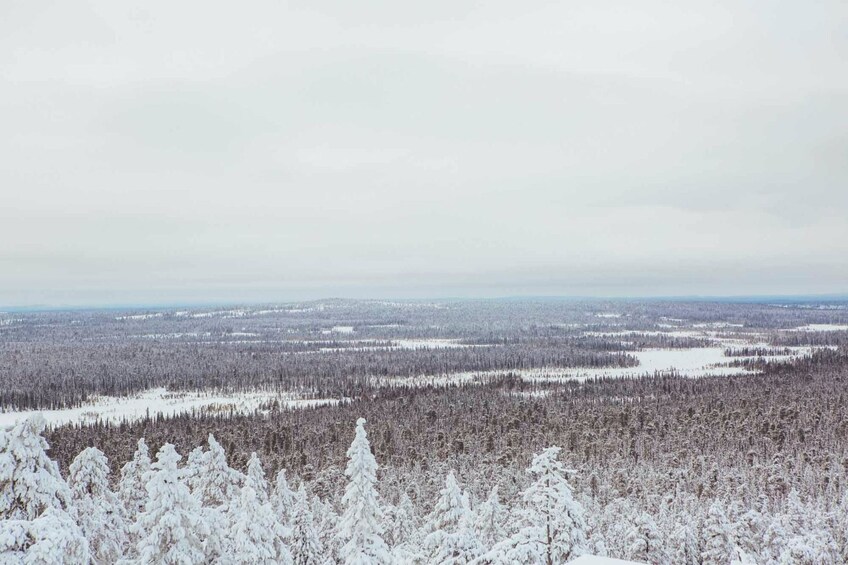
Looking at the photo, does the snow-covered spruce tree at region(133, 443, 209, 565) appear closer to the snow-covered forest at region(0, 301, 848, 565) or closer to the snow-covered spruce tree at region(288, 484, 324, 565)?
the snow-covered forest at region(0, 301, 848, 565)

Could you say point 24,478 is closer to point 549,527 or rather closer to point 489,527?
point 549,527

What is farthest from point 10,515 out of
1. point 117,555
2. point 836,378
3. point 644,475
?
point 836,378

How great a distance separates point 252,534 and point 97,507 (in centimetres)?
715

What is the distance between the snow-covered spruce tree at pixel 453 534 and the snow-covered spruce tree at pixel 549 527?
250cm

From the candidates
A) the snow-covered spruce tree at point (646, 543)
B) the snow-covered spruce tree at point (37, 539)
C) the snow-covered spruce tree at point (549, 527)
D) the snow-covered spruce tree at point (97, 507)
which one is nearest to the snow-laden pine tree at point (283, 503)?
the snow-covered spruce tree at point (97, 507)

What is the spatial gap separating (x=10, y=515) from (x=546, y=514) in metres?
19.4

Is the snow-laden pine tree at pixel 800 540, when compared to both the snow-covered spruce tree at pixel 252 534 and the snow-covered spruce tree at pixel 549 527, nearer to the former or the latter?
the snow-covered spruce tree at pixel 549 527

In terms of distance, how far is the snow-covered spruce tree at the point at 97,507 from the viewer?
25.8 meters

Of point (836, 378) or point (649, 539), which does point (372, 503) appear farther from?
point (836, 378)

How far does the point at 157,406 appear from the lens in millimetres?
180500

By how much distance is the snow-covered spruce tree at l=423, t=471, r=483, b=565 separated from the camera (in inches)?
1106

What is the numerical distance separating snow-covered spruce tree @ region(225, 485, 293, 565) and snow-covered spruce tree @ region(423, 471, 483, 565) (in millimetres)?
7597

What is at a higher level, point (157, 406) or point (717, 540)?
point (717, 540)

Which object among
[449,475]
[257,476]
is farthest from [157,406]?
[449,475]
